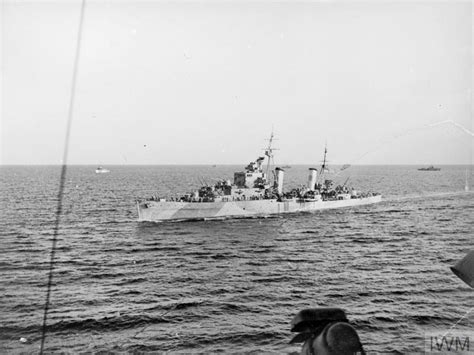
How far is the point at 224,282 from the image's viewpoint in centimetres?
2236

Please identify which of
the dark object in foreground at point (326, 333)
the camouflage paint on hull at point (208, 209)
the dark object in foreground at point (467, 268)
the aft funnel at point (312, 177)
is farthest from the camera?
the aft funnel at point (312, 177)

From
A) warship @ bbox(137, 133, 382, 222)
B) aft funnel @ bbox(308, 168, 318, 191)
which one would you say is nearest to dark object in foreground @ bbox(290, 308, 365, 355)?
warship @ bbox(137, 133, 382, 222)

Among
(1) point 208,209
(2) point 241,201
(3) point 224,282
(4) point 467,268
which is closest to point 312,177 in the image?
(2) point 241,201

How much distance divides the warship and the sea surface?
1318mm

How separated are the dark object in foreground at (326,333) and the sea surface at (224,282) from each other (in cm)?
1077

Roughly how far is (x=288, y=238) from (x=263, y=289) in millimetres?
14390

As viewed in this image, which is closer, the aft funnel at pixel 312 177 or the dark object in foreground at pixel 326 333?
the dark object in foreground at pixel 326 333

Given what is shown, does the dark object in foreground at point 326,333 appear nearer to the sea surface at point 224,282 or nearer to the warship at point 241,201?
the sea surface at point 224,282

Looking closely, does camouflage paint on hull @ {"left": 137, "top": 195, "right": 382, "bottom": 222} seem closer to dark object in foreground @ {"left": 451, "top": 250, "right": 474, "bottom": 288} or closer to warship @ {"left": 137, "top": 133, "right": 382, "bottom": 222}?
warship @ {"left": 137, "top": 133, "right": 382, "bottom": 222}

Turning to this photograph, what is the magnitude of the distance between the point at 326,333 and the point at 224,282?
20.9 m

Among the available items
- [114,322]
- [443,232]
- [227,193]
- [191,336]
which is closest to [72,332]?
[114,322]

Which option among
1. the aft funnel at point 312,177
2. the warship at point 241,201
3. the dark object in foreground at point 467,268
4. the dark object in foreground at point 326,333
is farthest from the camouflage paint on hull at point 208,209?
the dark object in foreground at point 326,333

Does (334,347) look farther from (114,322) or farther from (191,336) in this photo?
(114,322)

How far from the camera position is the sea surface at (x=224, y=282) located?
50.5 feet
